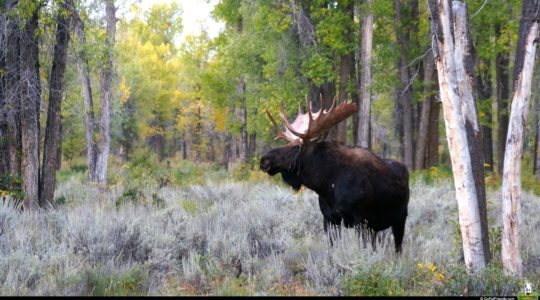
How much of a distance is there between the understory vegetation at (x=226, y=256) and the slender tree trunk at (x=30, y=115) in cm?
64

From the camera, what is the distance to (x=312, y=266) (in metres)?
6.06

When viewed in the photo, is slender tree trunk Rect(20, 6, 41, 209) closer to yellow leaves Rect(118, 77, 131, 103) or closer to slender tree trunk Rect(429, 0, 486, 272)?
slender tree trunk Rect(429, 0, 486, 272)

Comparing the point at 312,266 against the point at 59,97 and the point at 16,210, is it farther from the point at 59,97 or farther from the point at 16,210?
the point at 59,97

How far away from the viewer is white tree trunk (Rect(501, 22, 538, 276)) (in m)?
5.62

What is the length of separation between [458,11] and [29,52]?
23.5ft

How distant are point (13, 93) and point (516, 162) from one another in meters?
7.70

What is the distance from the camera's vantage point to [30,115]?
939 centimetres

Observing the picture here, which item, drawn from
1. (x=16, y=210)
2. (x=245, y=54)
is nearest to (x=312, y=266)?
(x=16, y=210)

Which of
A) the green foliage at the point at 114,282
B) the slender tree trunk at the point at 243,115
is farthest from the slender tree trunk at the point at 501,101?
the green foliage at the point at 114,282

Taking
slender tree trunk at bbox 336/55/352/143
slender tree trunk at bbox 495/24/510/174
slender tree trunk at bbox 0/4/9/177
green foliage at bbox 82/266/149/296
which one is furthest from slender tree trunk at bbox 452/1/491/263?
slender tree trunk at bbox 495/24/510/174

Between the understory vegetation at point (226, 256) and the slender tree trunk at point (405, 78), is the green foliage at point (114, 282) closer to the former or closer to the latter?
the understory vegetation at point (226, 256)

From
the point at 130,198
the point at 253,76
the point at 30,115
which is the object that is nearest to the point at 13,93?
the point at 30,115

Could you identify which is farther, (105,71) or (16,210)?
(105,71)

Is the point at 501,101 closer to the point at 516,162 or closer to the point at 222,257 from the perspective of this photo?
the point at 516,162
